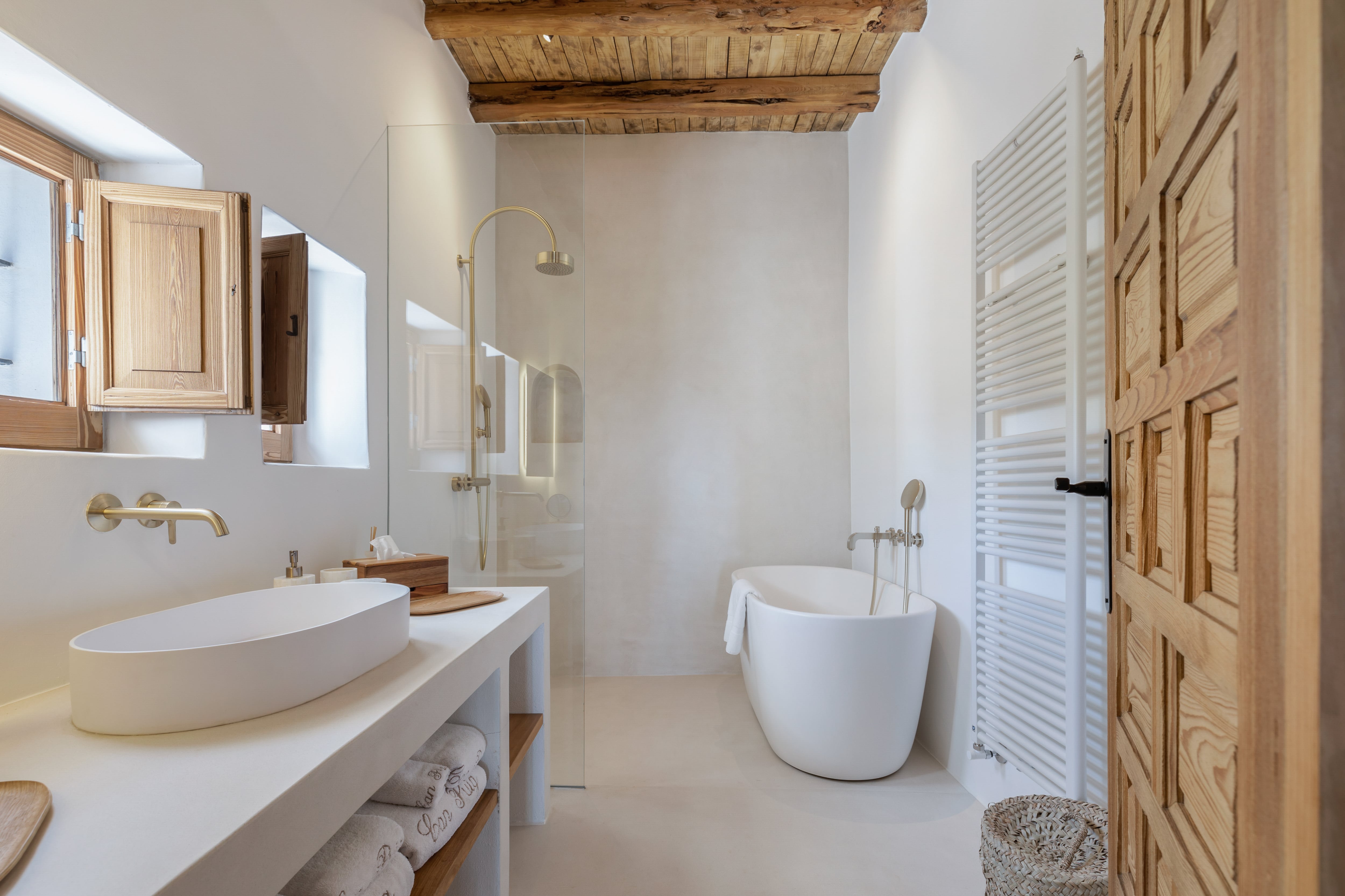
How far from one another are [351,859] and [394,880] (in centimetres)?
11

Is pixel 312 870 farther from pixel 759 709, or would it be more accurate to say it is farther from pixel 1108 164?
pixel 759 709

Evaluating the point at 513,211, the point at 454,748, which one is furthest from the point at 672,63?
the point at 454,748

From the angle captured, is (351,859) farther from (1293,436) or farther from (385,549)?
(1293,436)

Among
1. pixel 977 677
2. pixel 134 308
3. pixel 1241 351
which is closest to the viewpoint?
pixel 1241 351

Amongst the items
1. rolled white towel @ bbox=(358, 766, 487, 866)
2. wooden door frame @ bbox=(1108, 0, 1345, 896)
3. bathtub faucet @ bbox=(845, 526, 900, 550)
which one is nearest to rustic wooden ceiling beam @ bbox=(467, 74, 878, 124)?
bathtub faucet @ bbox=(845, 526, 900, 550)

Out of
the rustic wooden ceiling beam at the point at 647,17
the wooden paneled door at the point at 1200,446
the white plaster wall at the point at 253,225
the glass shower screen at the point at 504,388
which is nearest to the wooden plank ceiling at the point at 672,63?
the rustic wooden ceiling beam at the point at 647,17

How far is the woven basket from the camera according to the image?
4.12 feet

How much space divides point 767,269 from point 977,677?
2.34m

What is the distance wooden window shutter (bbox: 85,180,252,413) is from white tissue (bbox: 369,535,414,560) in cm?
58

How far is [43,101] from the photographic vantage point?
118cm

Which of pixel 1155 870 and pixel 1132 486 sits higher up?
pixel 1132 486

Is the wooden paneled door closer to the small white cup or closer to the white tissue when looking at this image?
the small white cup

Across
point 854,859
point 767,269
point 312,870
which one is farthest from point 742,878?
point 767,269

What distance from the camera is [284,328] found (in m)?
1.79
